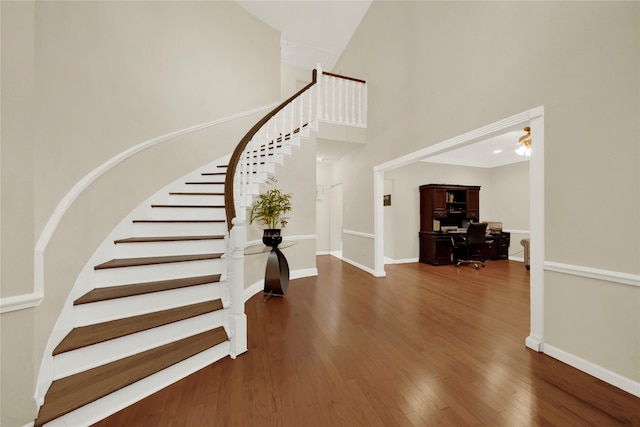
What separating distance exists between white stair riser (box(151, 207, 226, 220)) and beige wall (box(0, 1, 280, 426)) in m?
0.25

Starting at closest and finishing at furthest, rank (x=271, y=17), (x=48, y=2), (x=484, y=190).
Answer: (x=48, y=2), (x=271, y=17), (x=484, y=190)

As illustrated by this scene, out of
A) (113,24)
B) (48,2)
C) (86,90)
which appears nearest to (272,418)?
(86,90)

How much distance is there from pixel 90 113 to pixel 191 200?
51.8 inches

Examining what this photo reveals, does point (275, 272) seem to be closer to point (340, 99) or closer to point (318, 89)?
point (318, 89)

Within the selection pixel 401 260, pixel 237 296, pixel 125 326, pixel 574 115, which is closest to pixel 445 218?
pixel 401 260

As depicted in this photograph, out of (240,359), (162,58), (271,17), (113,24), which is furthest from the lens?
(271,17)

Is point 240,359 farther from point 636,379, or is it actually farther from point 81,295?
point 636,379

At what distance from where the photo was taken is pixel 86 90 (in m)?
2.07

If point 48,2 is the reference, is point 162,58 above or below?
above

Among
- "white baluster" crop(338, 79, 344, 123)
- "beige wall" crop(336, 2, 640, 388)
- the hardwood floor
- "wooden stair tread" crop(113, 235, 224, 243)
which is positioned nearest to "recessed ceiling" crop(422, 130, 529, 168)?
"white baluster" crop(338, 79, 344, 123)

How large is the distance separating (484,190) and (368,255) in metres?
4.66

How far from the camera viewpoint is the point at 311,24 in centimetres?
531

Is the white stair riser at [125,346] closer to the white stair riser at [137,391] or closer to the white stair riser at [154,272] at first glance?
the white stair riser at [137,391]

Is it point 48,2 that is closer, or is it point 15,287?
point 15,287
